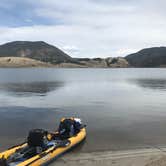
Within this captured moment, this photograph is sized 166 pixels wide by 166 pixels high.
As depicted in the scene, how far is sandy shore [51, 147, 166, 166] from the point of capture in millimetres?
13078

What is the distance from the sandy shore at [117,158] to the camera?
13078 millimetres

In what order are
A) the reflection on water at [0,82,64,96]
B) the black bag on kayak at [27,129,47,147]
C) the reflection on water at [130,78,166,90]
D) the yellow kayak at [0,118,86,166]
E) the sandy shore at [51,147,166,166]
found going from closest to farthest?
the yellow kayak at [0,118,86,166] → the sandy shore at [51,147,166,166] → the black bag on kayak at [27,129,47,147] → the reflection on water at [0,82,64,96] → the reflection on water at [130,78,166,90]

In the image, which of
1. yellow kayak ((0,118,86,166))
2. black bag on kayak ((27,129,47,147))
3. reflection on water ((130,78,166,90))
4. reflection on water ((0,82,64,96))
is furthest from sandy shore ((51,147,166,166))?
reflection on water ((130,78,166,90))

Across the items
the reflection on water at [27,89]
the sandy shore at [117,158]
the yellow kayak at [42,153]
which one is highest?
the reflection on water at [27,89]

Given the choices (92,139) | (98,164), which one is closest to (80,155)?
Result: (98,164)

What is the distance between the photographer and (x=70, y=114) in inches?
1056

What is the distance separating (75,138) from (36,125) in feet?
21.1

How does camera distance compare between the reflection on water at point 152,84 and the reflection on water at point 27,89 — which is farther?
the reflection on water at point 152,84

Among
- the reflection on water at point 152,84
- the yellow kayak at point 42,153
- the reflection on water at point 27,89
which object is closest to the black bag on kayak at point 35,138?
the yellow kayak at point 42,153

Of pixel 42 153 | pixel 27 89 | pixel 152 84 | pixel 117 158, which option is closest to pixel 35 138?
pixel 42 153

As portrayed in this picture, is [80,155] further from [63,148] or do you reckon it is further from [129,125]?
[129,125]

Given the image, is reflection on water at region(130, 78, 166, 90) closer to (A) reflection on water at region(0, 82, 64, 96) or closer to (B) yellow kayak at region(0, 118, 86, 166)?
(A) reflection on water at region(0, 82, 64, 96)

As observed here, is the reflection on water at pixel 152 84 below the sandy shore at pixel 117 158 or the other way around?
the other way around

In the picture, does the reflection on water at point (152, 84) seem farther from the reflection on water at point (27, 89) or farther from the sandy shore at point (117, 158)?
the sandy shore at point (117, 158)
